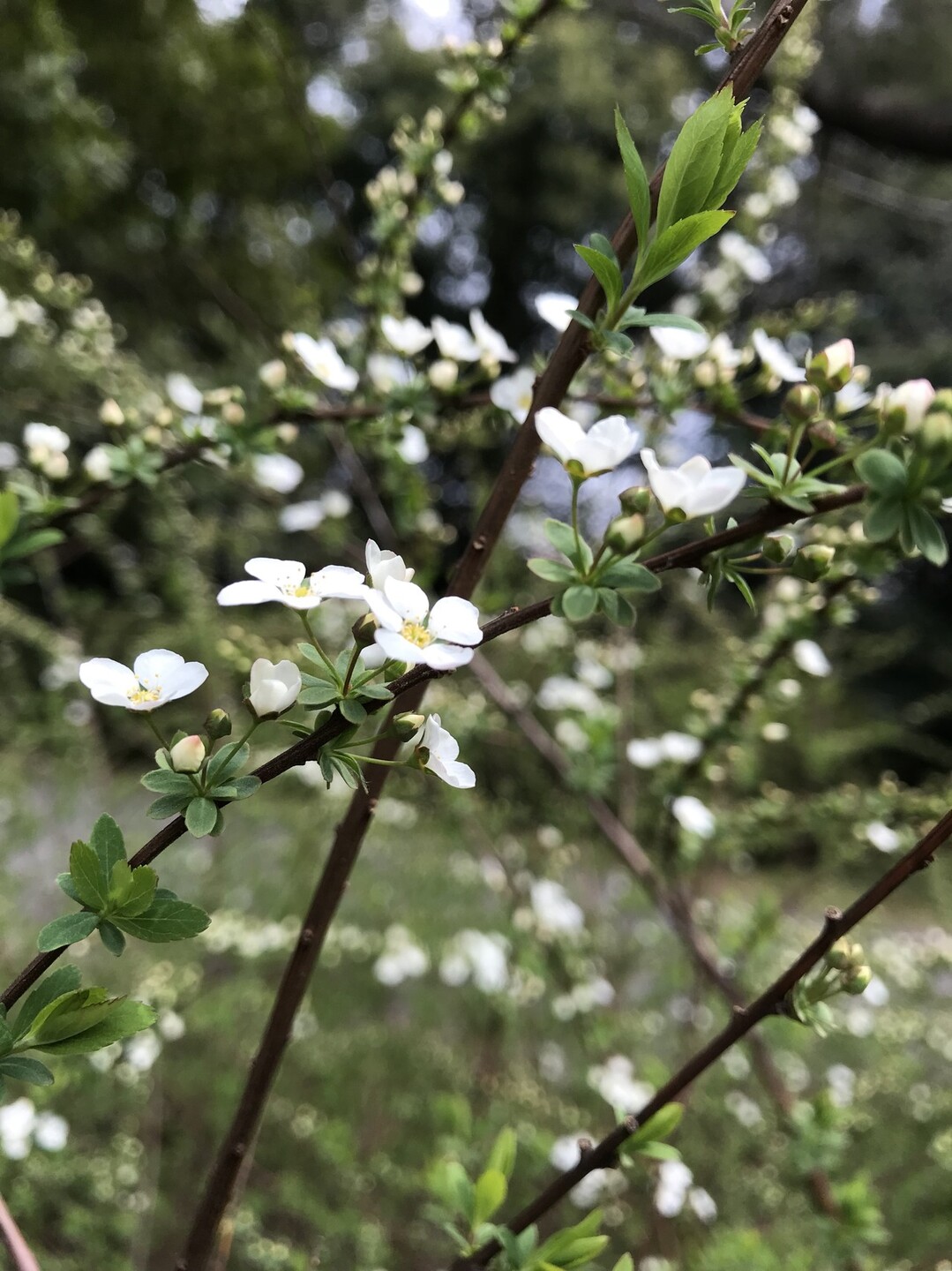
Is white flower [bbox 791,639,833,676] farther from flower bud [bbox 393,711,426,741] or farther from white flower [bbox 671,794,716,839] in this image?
flower bud [bbox 393,711,426,741]

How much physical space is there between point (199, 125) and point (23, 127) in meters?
1.08

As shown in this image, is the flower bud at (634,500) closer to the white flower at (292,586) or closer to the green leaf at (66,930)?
the white flower at (292,586)

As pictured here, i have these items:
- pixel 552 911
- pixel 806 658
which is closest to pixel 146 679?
pixel 806 658

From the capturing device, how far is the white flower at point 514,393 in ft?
1.52

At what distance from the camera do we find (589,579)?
9.4 inches

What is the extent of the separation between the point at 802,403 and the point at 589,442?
0.07 m

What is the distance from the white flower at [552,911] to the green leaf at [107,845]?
808 mm

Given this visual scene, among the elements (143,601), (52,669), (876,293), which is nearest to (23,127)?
(143,601)

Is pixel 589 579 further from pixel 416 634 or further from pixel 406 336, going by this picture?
pixel 406 336

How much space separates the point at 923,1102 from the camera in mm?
981

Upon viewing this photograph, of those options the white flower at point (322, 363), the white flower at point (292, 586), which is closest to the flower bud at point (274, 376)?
the white flower at point (322, 363)

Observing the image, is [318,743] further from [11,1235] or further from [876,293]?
[876,293]

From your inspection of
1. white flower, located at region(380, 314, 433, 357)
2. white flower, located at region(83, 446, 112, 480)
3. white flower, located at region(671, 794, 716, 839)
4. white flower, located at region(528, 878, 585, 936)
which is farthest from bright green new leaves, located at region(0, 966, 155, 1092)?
white flower, located at region(528, 878, 585, 936)

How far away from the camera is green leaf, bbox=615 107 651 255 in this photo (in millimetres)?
224
